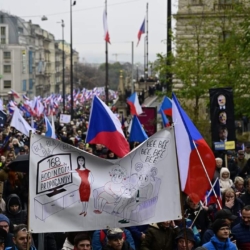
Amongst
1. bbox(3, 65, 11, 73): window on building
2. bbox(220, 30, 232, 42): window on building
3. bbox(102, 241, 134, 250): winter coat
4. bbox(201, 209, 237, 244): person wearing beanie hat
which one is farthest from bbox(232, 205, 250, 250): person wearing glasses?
bbox(3, 65, 11, 73): window on building

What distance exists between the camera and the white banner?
7641mm

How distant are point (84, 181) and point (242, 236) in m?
2.19

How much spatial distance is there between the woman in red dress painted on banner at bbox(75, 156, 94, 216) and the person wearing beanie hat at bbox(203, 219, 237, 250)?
1.27 m

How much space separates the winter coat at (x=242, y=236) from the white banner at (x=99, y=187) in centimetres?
151

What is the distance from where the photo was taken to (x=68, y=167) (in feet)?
25.5

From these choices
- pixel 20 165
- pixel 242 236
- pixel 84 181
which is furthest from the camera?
pixel 20 165

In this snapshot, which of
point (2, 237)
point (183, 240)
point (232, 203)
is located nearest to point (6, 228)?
point (2, 237)

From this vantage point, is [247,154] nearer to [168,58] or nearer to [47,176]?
[168,58]

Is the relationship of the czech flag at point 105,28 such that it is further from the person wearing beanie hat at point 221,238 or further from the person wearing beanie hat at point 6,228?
the person wearing beanie hat at point 221,238

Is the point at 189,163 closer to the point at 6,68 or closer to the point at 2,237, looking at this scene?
the point at 2,237

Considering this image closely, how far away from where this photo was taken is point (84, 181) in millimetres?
7789

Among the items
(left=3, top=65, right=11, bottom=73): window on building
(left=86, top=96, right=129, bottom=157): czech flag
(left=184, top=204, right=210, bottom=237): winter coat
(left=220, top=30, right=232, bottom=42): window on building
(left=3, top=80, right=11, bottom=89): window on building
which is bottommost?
(left=3, top=80, right=11, bottom=89): window on building

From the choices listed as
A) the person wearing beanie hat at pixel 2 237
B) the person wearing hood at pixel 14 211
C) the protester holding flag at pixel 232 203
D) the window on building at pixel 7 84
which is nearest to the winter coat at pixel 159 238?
the person wearing beanie hat at pixel 2 237

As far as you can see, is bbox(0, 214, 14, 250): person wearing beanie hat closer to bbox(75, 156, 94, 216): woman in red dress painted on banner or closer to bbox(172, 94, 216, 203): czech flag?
bbox(75, 156, 94, 216): woman in red dress painted on banner
